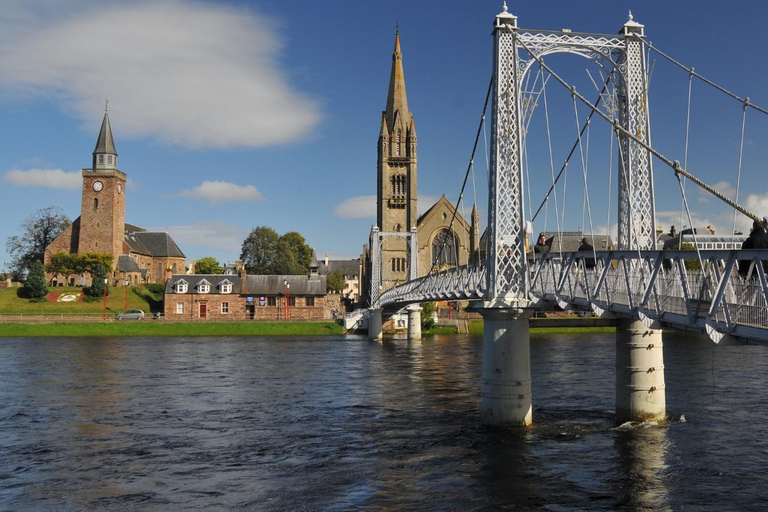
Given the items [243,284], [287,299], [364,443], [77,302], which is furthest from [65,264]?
[364,443]

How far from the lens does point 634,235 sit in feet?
76.3

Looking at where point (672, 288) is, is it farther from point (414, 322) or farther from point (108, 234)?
point (108, 234)

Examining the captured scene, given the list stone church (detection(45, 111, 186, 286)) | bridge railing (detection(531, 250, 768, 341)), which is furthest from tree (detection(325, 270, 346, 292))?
bridge railing (detection(531, 250, 768, 341))

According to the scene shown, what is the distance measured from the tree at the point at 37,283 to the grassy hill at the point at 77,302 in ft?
3.37

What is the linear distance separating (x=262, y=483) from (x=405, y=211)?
9561 centimetres

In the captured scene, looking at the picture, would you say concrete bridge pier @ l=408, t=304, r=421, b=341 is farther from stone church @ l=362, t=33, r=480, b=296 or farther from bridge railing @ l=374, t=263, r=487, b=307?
stone church @ l=362, t=33, r=480, b=296

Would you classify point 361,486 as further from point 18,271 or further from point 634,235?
point 18,271

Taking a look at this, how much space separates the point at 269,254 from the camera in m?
125

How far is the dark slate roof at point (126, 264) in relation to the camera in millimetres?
116812

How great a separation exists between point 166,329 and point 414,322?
2735 centimetres

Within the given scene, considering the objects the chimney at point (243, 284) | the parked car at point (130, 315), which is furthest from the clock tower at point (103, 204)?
the chimney at point (243, 284)

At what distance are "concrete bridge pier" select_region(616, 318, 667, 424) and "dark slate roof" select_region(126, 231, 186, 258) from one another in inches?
4428

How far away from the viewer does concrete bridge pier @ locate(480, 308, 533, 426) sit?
2377cm

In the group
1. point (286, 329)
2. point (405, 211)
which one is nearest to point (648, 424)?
point (286, 329)
